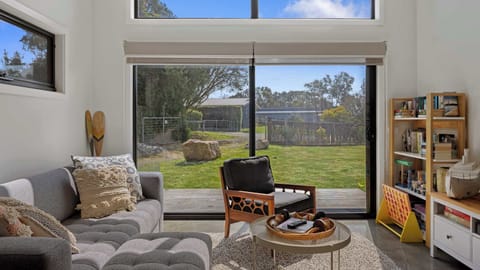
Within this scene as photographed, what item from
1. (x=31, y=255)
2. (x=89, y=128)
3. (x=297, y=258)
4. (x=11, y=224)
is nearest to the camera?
(x=31, y=255)

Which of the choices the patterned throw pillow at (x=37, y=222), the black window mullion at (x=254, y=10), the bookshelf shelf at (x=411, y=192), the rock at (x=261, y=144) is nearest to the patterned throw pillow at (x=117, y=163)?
the patterned throw pillow at (x=37, y=222)

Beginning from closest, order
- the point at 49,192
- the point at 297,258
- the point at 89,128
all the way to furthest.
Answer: the point at 49,192, the point at 297,258, the point at 89,128

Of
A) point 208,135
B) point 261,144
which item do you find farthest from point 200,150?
point 261,144

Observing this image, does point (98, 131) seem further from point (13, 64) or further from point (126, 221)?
point (126, 221)

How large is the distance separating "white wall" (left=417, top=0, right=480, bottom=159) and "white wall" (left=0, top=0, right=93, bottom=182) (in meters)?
3.65

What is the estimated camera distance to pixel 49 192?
2.53 m

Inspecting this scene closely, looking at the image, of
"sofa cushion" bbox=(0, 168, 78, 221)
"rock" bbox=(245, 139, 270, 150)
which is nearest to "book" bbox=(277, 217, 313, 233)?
"sofa cushion" bbox=(0, 168, 78, 221)

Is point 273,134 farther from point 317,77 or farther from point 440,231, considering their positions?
point 440,231

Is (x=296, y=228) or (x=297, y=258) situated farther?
(x=297, y=258)

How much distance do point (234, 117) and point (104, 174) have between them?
1744mm

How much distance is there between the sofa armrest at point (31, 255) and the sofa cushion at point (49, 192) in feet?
2.91

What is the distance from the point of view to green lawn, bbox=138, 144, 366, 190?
416 cm

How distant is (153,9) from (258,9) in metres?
1.23

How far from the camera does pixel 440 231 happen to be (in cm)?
290
